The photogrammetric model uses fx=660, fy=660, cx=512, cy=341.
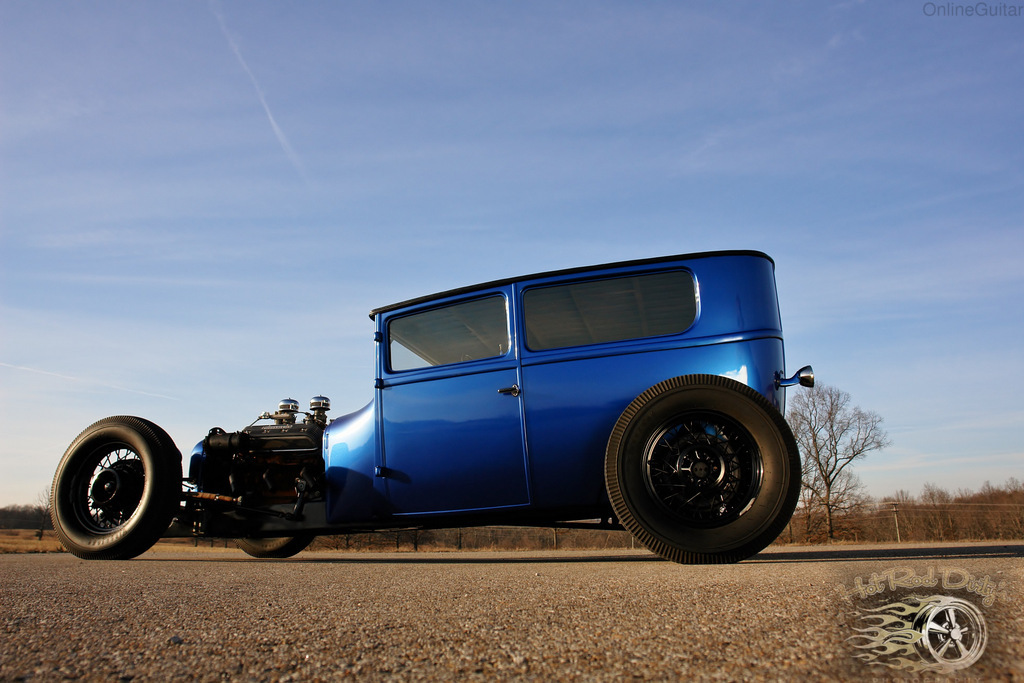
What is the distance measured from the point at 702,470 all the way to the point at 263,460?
3.63 m

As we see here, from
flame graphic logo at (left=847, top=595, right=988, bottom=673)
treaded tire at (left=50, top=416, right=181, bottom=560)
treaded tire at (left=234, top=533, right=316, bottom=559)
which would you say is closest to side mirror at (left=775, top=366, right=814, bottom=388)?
flame graphic logo at (left=847, top=595, right=988, bottom=673)

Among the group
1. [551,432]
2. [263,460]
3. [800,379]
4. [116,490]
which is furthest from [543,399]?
[116,490]

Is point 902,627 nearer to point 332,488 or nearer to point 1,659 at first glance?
point 1,659

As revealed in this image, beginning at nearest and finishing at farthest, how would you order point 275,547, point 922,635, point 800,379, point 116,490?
point 922,635 < point 800,379 < point 116,490 < point 275,547

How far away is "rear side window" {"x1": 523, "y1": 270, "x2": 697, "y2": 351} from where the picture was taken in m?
3.86

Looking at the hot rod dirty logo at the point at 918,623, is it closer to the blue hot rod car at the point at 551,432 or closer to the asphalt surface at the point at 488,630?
the asphalt surface at the point at 488,630

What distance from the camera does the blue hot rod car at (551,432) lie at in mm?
3270

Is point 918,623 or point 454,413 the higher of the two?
point 454,413

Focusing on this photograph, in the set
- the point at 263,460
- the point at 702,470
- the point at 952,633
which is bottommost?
the point at 952,633

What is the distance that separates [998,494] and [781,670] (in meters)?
28.5

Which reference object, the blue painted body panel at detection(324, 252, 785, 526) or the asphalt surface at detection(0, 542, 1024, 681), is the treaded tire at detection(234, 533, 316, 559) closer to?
the blue painted body panel at detection(324, 252, 785, 526)

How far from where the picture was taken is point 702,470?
130 inches

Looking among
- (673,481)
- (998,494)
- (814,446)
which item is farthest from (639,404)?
(814,446)

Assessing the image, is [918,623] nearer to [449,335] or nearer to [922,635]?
[922,635]
